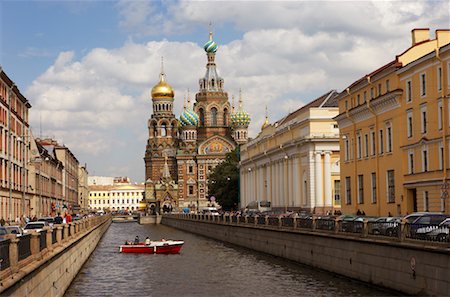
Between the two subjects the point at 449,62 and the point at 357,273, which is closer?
the point at 357,273

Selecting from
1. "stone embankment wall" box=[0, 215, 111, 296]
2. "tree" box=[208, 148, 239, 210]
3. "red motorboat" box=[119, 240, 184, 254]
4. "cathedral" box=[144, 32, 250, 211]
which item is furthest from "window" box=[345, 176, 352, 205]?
"cathedral" box=[144, 32, 250, 211]

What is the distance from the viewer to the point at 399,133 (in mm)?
53625

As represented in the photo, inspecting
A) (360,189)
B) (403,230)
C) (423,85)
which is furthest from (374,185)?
(403,230)

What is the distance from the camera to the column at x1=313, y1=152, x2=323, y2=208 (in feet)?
270

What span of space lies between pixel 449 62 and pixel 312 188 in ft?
125

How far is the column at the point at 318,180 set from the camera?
270 feet

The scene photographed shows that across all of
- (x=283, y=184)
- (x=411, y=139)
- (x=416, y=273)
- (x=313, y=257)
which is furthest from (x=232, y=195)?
(x=416, y=273)

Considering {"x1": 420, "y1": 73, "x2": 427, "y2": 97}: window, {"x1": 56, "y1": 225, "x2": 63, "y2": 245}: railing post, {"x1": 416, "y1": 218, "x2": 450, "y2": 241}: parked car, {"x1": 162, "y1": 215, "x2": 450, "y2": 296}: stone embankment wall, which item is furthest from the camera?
{"x1": 420, "y1": 73, "x2": 427, "y2": 97}: window

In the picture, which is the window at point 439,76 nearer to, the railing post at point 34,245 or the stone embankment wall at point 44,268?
the stone embankment wall at point 44,268

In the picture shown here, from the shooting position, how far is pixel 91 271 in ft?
143

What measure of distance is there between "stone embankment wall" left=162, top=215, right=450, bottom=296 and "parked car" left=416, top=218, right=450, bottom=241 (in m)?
0.35

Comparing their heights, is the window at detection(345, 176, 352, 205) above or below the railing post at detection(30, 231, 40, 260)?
above

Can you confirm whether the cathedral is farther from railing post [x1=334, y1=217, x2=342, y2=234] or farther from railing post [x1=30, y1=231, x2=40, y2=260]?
railing post [x1=30, y1=231, x2=40, y2=260]

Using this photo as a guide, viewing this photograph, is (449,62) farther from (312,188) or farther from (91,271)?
(312,188)
